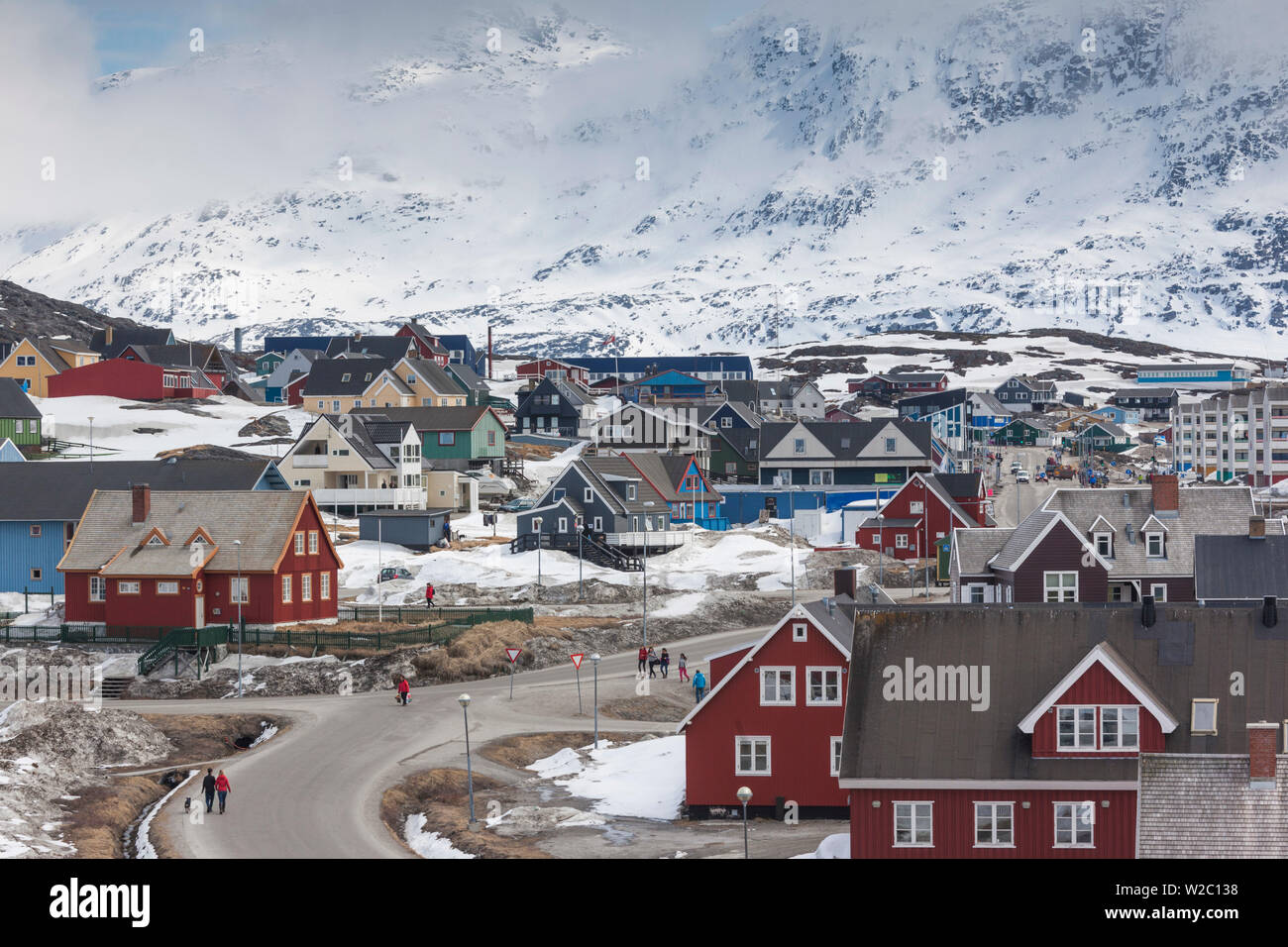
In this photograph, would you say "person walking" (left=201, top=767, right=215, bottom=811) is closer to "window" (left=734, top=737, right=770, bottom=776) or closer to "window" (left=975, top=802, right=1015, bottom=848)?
"window" (left=734, top=737, right=770, bottom=776)

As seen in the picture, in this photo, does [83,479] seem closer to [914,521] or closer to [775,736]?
[914,521]

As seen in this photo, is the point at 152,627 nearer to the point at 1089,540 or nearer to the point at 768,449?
the point at 1089,540

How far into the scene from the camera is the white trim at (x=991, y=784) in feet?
102

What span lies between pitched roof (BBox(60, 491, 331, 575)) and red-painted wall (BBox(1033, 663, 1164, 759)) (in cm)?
3797

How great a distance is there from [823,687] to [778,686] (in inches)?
44.3

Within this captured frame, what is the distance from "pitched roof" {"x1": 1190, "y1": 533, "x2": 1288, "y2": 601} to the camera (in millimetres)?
52312

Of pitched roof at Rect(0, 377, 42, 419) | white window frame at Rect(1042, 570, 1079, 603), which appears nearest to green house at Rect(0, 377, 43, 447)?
pitched roof at Rect(0, 377, 42, 419)

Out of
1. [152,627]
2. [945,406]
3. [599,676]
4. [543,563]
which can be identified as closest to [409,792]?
[599,676]

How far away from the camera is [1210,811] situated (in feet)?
94.0

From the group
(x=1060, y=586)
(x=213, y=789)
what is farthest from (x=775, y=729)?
(x=1060, y=586)

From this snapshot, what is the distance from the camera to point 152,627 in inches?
2473

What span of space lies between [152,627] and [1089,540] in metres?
34.8

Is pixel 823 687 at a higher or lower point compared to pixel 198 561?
lower

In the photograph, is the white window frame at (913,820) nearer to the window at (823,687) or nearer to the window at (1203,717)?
the window at (1203,717)
